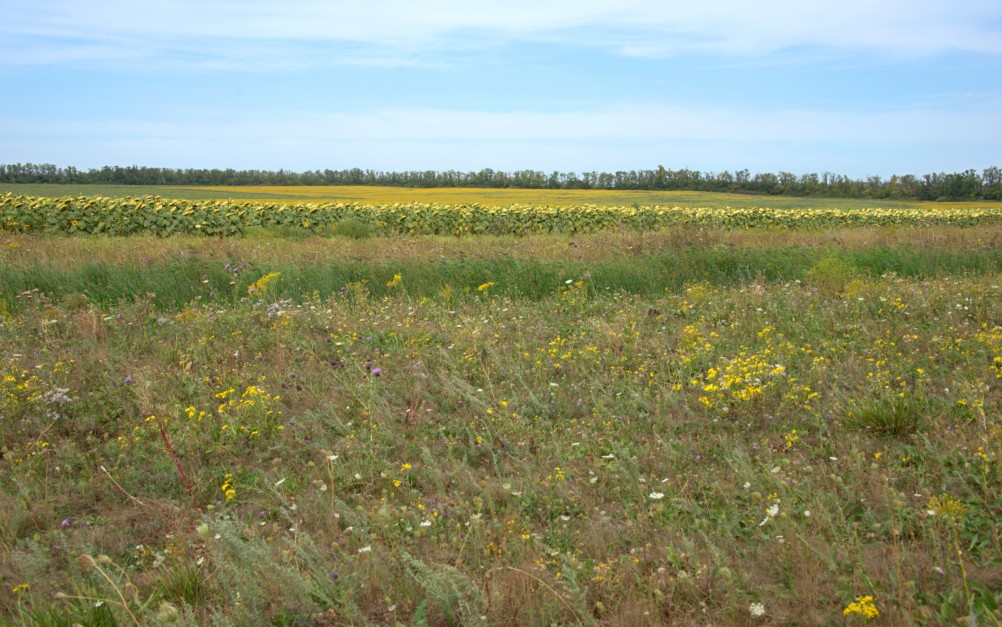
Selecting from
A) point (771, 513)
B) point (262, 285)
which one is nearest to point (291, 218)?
point (262, 285)

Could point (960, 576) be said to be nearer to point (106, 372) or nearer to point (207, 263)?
point (106, 372)

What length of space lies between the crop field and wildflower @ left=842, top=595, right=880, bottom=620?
1 centimetres

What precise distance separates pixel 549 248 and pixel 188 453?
27.5ft

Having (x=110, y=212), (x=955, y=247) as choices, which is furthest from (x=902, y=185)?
(x=110, y=212)

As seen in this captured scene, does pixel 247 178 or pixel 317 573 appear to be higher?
pixel 247 178

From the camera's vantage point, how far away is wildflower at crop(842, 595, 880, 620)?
271cm

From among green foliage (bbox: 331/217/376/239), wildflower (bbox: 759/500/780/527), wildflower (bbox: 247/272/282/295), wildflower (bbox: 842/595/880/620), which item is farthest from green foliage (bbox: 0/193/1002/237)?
wildflower (bbox: 842/595/880/620)

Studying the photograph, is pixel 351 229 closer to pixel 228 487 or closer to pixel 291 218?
pixel 291 218

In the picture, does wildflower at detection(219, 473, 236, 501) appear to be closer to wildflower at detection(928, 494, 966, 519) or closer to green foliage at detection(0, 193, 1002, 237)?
wildflower at detection(928, 494, 966, 519)

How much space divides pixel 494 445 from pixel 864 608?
9.03 feet

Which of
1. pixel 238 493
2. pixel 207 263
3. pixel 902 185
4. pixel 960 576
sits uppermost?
pixel 902 185

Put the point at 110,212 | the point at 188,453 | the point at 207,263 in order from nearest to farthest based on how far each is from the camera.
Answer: the point at 188,453, the point at 207,263, the point at 110,212

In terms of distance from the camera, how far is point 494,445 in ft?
16.7

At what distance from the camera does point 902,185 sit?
49.2 m
